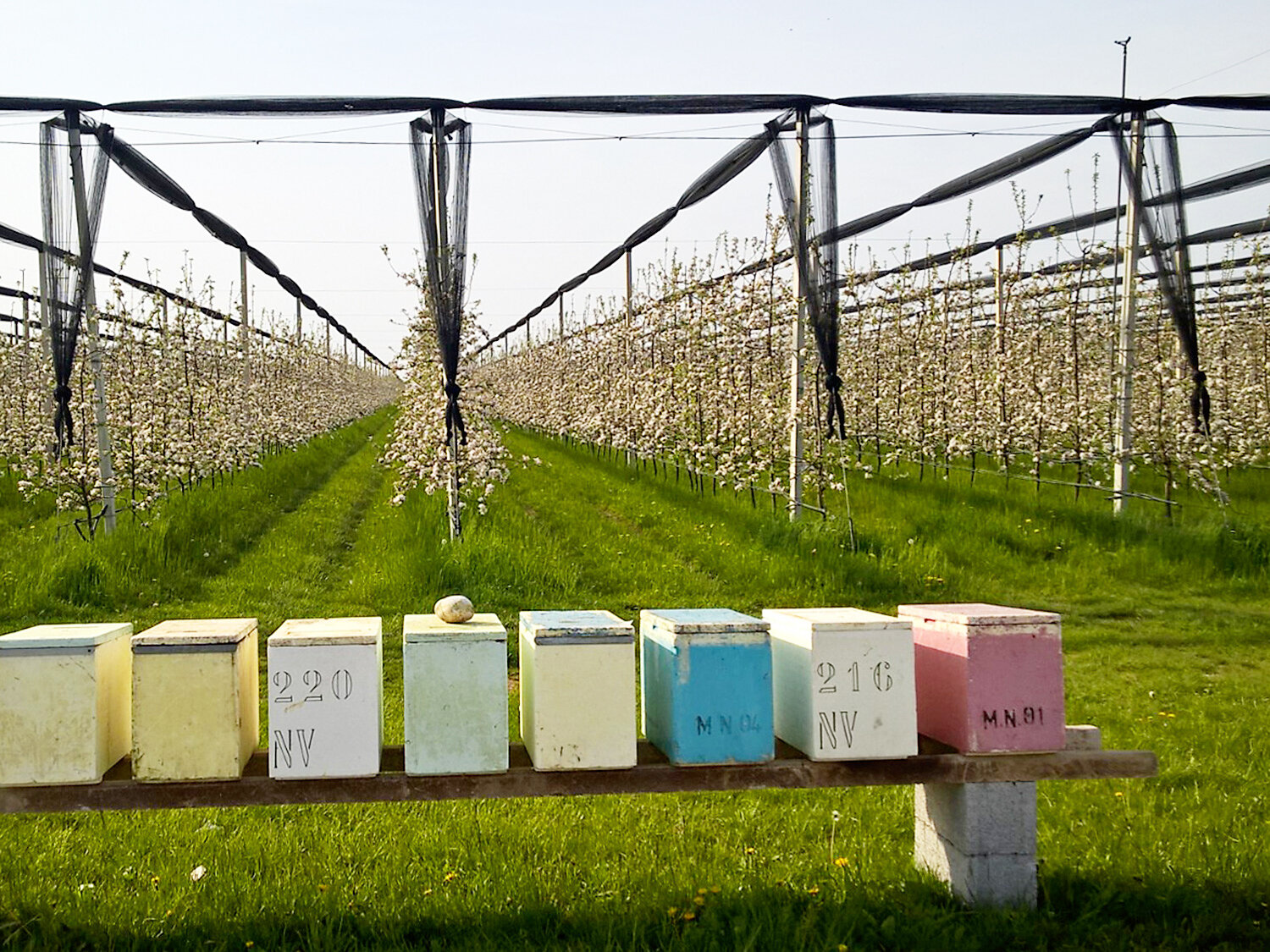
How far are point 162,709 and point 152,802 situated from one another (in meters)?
0.30

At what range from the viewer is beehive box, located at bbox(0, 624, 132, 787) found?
10.9 feet

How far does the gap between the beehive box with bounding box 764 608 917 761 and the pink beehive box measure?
0.19 meters

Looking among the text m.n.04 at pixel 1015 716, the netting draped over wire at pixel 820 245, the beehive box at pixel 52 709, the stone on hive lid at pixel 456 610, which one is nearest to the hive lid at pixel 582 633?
the stone on hive lid at pixel 456 610

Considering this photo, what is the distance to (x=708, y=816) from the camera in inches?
192

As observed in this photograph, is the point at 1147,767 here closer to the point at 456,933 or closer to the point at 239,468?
the point at 456,933

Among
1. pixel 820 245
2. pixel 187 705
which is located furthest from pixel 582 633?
pixel 820 245

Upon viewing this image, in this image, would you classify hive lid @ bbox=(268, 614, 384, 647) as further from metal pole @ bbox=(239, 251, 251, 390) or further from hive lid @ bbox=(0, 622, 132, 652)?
metal pole @ bbox=(239, 251, 251, 390)

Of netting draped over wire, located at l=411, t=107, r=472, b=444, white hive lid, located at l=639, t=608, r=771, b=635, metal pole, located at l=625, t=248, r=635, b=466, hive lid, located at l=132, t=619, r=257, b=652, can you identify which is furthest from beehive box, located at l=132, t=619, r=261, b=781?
metal pole, located at l=625, t=248, r=635, b=466

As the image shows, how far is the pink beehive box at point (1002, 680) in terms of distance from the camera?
11.7 ft

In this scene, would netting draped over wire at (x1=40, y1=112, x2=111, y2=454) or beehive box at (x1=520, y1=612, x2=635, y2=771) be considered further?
netting draped over wire at (x1=40, y1=112, x2=111, y2=454)

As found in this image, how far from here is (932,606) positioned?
158 inches

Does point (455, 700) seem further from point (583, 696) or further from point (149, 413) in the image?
Result: point (149, 413)

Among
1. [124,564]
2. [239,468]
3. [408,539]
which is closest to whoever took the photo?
[124,564]

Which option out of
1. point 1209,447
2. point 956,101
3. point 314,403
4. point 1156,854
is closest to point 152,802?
point 1156,854
